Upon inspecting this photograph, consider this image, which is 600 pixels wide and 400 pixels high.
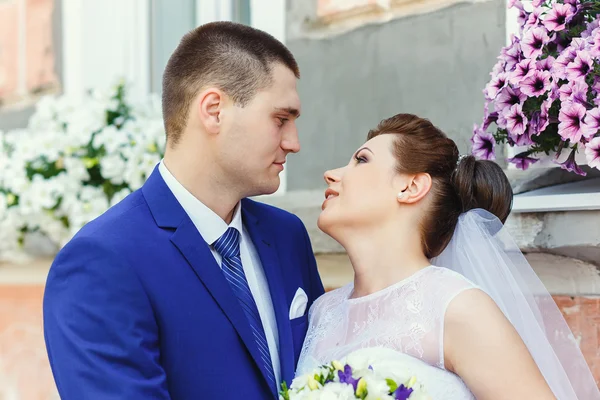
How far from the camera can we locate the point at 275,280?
2.61 meters

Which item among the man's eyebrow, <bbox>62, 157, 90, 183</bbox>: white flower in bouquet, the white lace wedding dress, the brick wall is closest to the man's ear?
the man's eyebrow

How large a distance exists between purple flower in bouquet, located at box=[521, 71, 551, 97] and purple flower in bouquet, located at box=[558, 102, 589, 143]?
0.30 ft

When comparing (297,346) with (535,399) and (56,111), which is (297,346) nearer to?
(535,399)

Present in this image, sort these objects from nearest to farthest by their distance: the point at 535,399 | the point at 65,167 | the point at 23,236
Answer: the point at 535,399
the point at 65,167
the point at 23,236

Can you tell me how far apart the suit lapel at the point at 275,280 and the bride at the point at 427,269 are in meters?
0.06

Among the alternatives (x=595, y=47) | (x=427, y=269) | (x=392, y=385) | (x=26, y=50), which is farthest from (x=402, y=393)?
(x=26, y=50)

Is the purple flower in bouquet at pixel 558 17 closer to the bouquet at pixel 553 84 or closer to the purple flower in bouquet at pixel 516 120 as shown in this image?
the bouquet at pixel 553 84

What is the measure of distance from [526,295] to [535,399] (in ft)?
1.31

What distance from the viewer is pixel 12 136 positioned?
4.52m

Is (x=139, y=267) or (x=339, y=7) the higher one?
(x=339, y=7)

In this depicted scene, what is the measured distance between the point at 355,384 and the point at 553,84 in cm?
104

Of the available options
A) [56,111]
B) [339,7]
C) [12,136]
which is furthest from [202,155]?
[12,136]

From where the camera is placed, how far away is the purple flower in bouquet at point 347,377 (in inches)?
75.3

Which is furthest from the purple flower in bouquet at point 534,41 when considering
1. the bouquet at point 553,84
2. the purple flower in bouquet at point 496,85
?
the purple flower in bouquet at point 496,85
